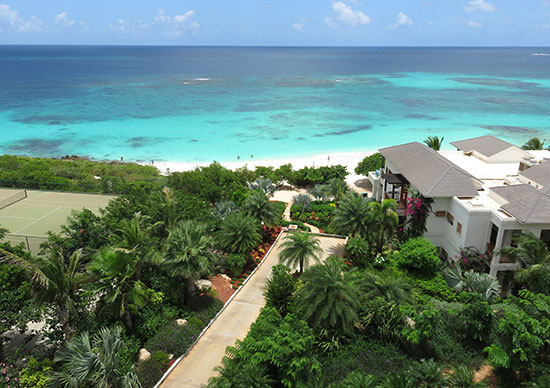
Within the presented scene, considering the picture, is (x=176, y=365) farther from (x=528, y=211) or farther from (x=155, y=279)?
(x=528, y=211)

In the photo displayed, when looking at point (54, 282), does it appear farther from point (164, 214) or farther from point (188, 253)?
point (164, 214)

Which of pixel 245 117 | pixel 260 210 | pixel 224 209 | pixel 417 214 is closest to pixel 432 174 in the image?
pixel 417 214

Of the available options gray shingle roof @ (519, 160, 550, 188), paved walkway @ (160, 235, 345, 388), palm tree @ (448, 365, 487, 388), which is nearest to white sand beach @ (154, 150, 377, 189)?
gray shingle roof @ (519, 160, 550, 188)

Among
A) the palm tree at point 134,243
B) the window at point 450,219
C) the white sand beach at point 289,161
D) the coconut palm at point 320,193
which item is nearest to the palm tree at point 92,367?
the palm tree at point 134,243

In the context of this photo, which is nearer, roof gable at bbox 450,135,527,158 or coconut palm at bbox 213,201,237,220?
coconut palm at bbox 213,201,237,220

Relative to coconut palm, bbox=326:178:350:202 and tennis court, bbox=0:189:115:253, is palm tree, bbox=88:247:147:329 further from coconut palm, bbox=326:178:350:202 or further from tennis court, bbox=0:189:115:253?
coconut palm, bbox=326:178:350:202

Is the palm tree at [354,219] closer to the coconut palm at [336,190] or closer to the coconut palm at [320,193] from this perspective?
the coconut palm at [320,193]
